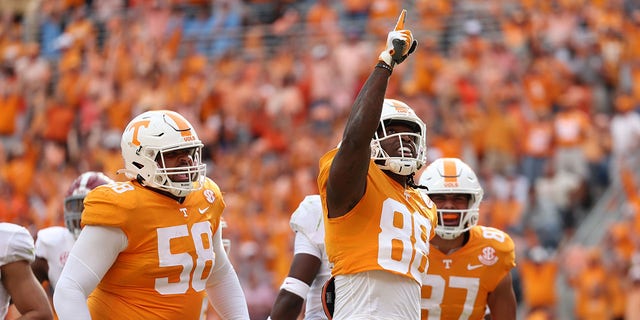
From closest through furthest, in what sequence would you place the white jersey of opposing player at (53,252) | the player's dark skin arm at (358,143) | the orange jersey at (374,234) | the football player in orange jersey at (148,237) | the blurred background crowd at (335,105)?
the player's dark skin arm at (358,143) → the orange jersey at (374,234) → the football player in orange jersey at (148,237) → the white jersey of opposing player at (53,252) → the blurred background crowd at (335,105)

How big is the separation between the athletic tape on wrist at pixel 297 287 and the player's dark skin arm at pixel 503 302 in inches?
40.2

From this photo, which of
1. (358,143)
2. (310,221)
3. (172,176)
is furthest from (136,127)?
(358,143)

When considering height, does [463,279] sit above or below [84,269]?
below

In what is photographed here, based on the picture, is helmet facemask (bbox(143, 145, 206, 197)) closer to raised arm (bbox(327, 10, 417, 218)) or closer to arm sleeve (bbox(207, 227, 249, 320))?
arm sleeve (bbox(207, 227, 249, 320))

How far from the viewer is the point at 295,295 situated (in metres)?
5.97

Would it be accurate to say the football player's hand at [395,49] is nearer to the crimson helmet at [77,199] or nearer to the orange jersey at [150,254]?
the orange jersey at [150,254]

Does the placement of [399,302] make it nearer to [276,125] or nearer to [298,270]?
[298,270]

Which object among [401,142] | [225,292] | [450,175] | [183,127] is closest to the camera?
[401,142]

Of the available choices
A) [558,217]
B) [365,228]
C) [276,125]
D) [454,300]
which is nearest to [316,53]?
[276,125]

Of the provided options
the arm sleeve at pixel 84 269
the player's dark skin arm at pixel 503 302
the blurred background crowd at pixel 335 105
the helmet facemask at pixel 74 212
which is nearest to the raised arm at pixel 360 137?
the arm sleeve at pixel 84 269

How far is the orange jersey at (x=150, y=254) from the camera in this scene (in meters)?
5.31

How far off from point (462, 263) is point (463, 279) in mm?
80

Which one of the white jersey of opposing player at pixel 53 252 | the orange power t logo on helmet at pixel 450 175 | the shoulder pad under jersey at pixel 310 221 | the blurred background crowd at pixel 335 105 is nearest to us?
the shoulder pad under jersey at pixel 310 221

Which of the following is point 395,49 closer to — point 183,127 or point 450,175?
point 183,127
